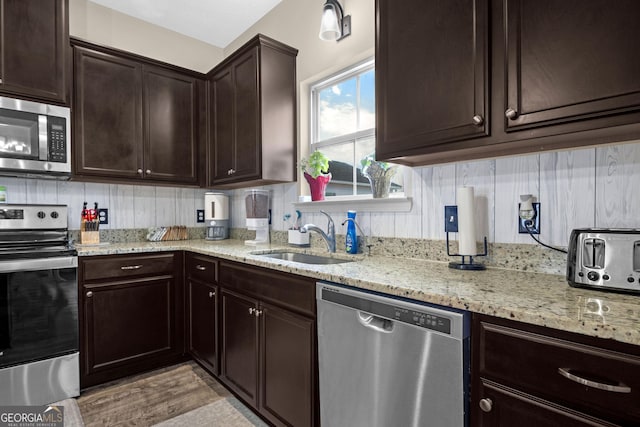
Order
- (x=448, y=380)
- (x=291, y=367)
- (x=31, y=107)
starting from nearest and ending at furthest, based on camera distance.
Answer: (x=448, y=380), (x=291, y=367), (x=31, y=107)

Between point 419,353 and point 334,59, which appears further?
point 334,59

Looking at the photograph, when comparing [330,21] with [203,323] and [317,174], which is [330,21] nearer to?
[317,174]

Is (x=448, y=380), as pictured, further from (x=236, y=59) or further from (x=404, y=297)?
(x=236, y=59)

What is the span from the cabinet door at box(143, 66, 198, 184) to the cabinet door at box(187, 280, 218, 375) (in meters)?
1.01

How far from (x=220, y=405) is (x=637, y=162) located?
2.31 metres

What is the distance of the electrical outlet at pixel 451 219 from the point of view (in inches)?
61.9

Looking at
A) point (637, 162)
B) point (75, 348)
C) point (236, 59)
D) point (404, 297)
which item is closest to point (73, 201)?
point (75, 348)

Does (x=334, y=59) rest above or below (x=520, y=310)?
above

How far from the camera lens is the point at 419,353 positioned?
106 centimetres

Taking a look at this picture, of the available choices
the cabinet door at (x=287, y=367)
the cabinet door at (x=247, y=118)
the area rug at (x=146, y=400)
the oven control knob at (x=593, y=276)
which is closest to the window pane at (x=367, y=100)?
the cabinet door at (x=247, y=118)

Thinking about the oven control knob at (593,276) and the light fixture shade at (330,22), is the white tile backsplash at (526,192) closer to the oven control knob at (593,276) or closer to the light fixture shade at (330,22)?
the oven control knob at (593,276)

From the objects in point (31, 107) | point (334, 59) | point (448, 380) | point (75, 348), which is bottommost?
point (75, 348)

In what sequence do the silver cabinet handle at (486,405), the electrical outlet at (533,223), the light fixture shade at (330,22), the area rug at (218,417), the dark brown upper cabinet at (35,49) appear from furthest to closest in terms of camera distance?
the dark brown upper cabinet at (35,49), the light fixture shade at (330,22), the area rug at (218,417), the electrical outlet at (533,223), the silver cabinet handle at (486,405)

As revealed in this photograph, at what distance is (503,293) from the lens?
102 centimetres
